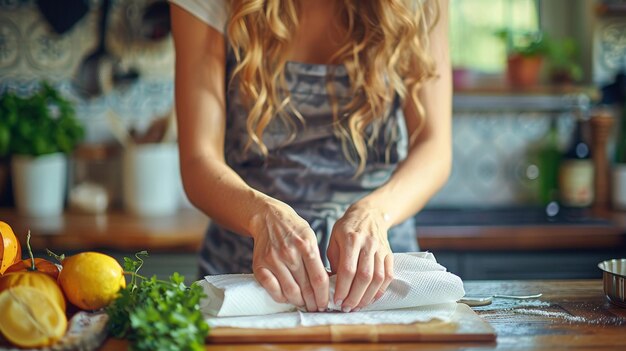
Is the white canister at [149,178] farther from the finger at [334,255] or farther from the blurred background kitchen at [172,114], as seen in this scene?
the finger at [334,255]

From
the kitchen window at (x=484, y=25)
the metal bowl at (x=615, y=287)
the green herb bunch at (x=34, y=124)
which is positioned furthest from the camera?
the kitchen window at (x=484, y=25)

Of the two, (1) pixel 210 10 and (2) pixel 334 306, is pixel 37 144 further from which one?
(2) pixel 334 306

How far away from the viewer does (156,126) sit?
7.79 ft

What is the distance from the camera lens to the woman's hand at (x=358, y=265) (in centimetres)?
90

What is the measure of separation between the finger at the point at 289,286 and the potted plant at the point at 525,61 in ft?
5.95

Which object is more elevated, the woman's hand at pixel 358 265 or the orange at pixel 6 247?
the orange at pixel 6 247

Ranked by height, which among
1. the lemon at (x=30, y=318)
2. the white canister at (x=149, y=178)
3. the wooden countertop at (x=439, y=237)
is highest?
the lemon at (x=30, y=318)

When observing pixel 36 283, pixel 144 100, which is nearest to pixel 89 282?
pixel 36 283

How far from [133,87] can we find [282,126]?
1.28m

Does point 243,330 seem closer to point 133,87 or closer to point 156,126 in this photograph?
point 156,126

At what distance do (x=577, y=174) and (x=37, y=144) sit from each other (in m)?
1.71

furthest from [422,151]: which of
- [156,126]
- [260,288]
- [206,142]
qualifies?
[156,126]

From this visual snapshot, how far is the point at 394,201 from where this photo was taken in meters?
1.16

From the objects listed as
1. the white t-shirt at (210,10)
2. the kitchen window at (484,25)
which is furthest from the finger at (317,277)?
the kitchen window at (484,25)
